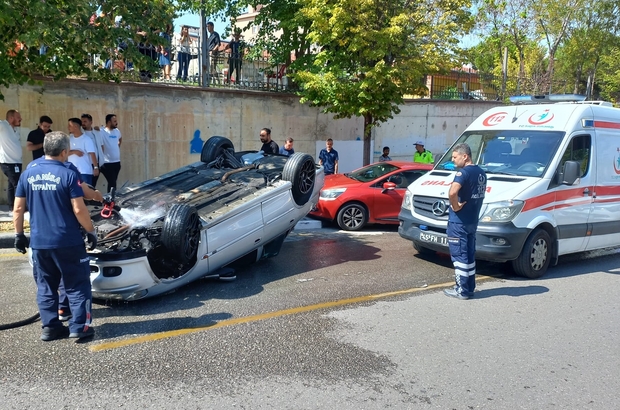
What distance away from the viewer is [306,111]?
49.9 feet

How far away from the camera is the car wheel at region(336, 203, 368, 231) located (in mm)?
10155

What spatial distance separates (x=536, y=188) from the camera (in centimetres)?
698

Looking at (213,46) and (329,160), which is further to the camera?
(213,46)

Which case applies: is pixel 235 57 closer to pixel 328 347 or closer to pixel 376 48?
pixel 376 48

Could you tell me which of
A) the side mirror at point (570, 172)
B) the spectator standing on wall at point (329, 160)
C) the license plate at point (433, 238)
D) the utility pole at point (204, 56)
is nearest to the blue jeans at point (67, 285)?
the license plate at point (433, 238)

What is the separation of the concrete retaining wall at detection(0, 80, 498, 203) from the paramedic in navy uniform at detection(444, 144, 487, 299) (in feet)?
26.2

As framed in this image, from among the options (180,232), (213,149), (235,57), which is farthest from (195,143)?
(180,232)

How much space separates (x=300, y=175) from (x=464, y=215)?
7.12ft

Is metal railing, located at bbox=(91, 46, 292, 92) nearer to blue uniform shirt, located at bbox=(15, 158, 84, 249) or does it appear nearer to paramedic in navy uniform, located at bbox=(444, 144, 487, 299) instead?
blue uniform shirt, located at bbox=(15, 158, 84, 249)

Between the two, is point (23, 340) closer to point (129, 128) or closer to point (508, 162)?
point (508, 162)

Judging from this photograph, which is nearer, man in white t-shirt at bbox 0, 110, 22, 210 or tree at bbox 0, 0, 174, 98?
tree at bbox 0, 0, 174, 98

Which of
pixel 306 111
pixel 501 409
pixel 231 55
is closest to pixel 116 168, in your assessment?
pixel 231 55

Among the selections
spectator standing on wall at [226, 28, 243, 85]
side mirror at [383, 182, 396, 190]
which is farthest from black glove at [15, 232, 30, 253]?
spectator standing on wall at [226, 28, 243, 85]

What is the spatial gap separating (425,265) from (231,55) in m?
8.73
